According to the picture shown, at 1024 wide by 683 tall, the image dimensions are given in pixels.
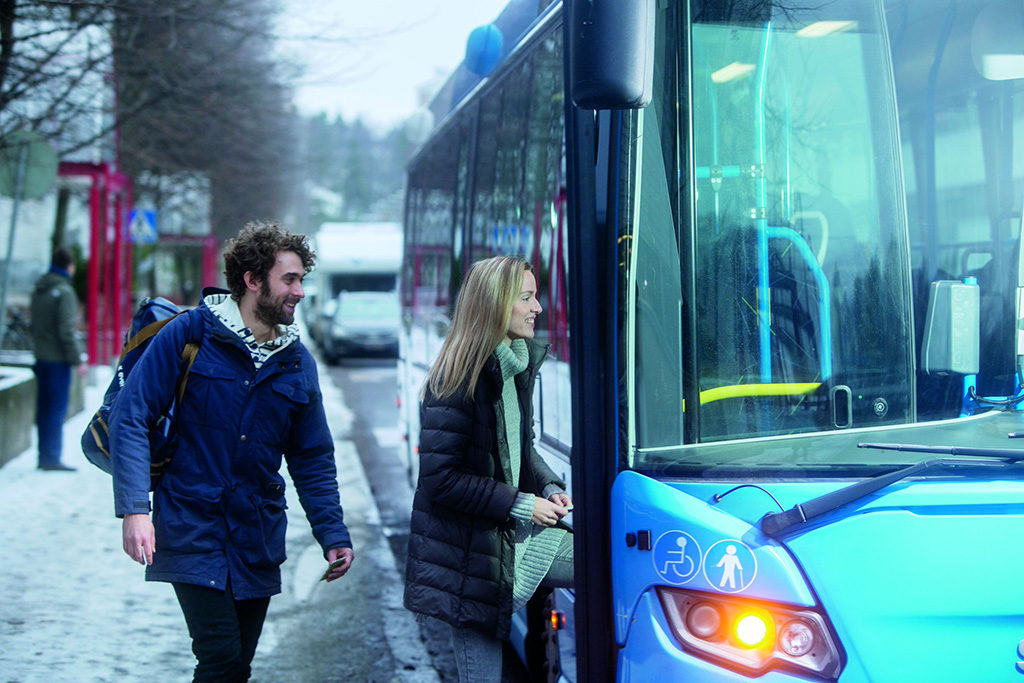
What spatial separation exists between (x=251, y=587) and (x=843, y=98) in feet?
7.33

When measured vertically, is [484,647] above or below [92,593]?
above

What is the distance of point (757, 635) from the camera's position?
2736mm

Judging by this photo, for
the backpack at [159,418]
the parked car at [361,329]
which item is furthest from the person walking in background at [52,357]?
the parked car at [361,329]

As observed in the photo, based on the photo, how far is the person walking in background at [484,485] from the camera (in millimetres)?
3342

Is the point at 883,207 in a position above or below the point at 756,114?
below

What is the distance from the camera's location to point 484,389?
341 centimetres

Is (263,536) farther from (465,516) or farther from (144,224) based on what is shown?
(144,224)

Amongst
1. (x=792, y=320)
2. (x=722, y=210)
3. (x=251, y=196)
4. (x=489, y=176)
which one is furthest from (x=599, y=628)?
(x=251, y=196)

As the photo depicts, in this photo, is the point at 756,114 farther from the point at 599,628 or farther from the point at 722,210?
the point at 599,628

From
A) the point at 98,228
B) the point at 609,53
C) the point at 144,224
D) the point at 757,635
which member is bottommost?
the point at 757,635

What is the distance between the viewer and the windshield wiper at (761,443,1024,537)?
268 cm

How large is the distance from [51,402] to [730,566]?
8.16m

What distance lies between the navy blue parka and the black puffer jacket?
47cm

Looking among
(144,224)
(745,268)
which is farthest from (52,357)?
(144,224)
